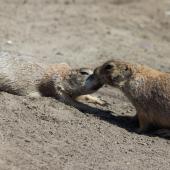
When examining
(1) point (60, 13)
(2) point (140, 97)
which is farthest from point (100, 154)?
(1) point (60, 13)

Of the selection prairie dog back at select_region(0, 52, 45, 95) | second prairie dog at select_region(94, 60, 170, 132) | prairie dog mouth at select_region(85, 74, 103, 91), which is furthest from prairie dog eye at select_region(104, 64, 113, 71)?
prairie dog back at select_region(0, 52, 45, 95)

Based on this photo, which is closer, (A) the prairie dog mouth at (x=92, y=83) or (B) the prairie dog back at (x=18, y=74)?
(B) the prairie dog back at (x=18, y=74)

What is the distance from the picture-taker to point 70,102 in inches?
431

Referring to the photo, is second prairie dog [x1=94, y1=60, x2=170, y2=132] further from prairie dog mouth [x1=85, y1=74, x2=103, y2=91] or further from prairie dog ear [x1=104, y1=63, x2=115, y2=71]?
prairie dog mouth [x1=85, y1=74, x2=103, y2=91]

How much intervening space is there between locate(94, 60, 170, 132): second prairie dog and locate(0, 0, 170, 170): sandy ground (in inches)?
12.3

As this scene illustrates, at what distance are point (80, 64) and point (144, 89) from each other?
3223 millimetres

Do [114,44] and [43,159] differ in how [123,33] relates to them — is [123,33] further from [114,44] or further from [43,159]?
[43,159]

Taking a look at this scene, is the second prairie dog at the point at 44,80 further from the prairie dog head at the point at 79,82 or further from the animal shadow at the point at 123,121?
the animal shadow at the point at 123,121

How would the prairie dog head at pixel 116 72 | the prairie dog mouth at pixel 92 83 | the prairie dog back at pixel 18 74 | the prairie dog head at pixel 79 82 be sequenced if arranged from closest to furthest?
1. the prairie dog head at pixel 116 72
2. the prairie dog back at pixel 18 74
3. the prairie dog mouth at pixel 92 83
4. the prairie dog head at pixel 79 82

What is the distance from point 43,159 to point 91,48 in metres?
6.66

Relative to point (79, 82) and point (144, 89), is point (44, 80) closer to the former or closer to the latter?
point (79, 82)

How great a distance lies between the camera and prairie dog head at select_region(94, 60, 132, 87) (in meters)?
10.4

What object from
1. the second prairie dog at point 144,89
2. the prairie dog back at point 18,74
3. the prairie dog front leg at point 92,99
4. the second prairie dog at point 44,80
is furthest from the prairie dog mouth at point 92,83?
the prairie dog back at point 18,74

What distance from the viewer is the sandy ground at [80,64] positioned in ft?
27.7
